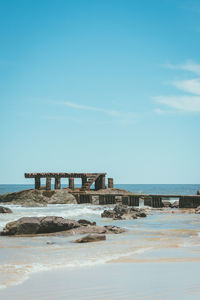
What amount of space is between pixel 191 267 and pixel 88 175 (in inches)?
1279

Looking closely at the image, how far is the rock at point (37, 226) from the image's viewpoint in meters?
13.6

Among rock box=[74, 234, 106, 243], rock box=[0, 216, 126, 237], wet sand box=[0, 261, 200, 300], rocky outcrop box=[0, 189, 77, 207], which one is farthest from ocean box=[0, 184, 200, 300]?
rocky outcrop box=[0, 189, 77, 207]

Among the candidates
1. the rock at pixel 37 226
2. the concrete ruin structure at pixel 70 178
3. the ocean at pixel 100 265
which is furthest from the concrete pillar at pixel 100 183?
the ocean at pixel 100 265

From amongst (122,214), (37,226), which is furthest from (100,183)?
(37,226)

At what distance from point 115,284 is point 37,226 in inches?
312

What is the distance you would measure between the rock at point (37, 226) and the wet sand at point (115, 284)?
6.36 m

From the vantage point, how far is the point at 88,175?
1567 inches

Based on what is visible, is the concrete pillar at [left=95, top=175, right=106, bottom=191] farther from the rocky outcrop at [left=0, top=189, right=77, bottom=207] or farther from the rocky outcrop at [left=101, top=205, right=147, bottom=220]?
the rocky outcrop at [left=101, top=205, right=147, bottom=220]

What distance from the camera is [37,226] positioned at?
13734 millimetres

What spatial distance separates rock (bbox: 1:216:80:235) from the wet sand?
20.9ft

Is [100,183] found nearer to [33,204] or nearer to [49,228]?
[33,204]

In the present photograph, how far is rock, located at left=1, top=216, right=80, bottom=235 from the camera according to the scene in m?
13.6

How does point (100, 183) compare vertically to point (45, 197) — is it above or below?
above

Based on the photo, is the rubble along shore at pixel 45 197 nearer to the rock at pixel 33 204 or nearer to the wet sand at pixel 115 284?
the rock at pixel 33 204
